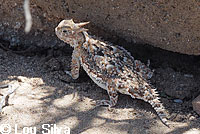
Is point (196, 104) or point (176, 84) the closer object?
point (196, 104)

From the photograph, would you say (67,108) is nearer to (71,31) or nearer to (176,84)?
(71,31)

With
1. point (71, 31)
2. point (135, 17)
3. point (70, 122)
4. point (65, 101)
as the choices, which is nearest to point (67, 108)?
point (65, 101)

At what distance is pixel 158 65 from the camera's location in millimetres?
5348

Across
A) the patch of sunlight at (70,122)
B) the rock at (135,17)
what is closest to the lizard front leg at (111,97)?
the patch of sunlight at (70,122)

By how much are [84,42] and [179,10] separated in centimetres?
150

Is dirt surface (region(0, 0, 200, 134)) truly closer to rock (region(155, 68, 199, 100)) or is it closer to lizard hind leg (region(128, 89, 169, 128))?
rock (region(155, 68, 199, 100))

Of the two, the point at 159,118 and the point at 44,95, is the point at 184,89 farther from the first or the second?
the point at 44,95

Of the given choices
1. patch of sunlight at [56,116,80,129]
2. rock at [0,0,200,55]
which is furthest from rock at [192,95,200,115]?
patch of sunlight at [56,116,80,129]

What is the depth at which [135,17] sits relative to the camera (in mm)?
4832

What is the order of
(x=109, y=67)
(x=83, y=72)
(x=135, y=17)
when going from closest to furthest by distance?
1. (x=109, y=67)
2. (x=135, y=17)
3. (x=83, y=72)

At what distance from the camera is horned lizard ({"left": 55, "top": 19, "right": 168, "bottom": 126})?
14.7 feet

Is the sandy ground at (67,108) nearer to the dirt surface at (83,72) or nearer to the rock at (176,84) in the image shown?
the dirt surface at (83,72)

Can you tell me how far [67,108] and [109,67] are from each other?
0.87 metres

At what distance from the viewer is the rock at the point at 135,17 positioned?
456 cm
